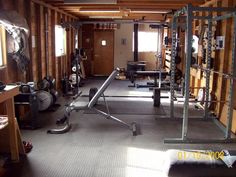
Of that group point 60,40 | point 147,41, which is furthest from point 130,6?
point 147,41

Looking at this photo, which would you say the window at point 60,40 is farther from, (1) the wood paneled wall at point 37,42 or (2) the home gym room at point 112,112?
(1) the wood paneled wall at point 37,42

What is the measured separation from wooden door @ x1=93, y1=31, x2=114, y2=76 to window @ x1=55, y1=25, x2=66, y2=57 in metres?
2.99

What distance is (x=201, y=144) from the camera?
4066mm

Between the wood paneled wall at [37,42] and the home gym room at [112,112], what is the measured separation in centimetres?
2

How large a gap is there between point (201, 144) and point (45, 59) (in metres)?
4.39

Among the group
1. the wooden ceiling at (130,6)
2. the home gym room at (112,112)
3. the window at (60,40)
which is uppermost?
the wooden ceiling at (130,6)

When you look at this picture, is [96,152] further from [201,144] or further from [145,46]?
[145,46]

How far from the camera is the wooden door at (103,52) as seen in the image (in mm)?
11852

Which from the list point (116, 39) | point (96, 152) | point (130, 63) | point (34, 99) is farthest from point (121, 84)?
point (96, 152)
